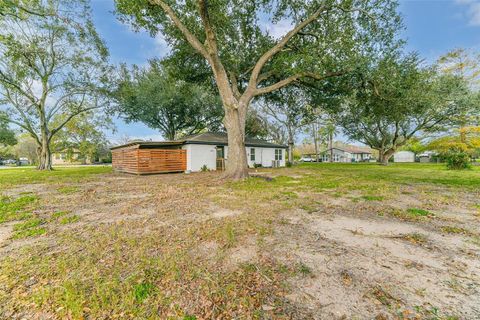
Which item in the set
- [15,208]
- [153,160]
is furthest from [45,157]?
[15,208]

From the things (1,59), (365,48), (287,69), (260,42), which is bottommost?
(287,69)

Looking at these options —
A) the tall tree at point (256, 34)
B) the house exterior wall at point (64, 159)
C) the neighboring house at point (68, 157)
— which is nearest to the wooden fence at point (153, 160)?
the tall tree at point (256, 34)

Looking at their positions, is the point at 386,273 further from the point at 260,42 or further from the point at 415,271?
the point at 260,42

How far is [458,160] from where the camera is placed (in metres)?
14.3

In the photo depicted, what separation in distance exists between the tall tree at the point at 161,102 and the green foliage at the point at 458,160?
19061 mm

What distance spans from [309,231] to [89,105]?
23425mm

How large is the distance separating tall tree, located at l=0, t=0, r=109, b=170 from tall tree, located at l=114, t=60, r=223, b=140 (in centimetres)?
220

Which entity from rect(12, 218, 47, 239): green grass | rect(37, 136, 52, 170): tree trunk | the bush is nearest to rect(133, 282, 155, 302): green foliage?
rect(12, 218, 47, 239): green grass

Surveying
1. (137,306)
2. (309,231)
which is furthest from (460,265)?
(137,306)

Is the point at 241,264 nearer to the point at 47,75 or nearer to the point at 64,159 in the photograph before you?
the point at 47,75

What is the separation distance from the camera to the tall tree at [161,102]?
17750 mm

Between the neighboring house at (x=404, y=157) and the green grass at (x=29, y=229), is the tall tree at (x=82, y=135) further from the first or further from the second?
the neighboring house at (x=404, y=157)

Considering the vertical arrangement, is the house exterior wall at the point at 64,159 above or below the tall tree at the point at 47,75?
below

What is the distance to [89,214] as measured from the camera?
4305mm
